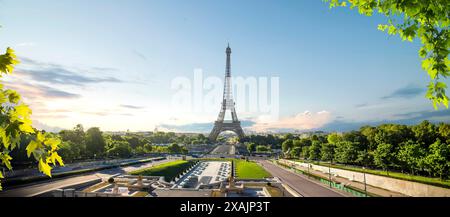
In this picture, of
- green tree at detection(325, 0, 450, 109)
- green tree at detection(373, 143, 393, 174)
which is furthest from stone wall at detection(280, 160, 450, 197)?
green tree at detection(325, 0, 450, 109)

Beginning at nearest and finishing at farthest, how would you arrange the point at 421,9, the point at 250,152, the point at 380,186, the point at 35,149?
the point at 35,149
the point at 421,9
the point at 380,186
the point at 250,152

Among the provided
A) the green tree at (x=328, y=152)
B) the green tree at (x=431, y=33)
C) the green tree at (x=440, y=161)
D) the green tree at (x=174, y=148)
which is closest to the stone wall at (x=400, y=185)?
the green tree at (x=440, y=161)

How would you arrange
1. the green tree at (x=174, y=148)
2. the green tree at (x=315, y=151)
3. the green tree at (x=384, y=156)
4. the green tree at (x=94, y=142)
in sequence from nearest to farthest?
the green tree at (x=384, y=156)
the green tree at (x=94, y=142)
the green tree at (x=315, y=151)
the green tree at (x=174, y=148)

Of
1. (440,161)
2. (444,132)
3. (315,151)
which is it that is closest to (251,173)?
(315,151)

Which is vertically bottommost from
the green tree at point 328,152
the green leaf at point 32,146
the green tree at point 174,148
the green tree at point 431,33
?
the green tree at point 174,148

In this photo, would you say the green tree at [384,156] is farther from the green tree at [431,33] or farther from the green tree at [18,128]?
the green tree at [18,128]

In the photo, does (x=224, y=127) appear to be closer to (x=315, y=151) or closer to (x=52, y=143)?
(x=315, y=151)
